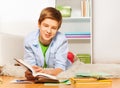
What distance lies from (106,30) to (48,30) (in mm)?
967

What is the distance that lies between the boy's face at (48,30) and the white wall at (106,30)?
0.84 metres

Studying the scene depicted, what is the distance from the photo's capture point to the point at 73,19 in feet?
10.4

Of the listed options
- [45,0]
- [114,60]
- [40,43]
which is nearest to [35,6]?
[45,0]

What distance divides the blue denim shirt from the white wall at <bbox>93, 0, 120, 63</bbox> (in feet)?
2.60

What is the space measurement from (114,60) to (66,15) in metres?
0.75

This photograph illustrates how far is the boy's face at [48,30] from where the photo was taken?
2.52 metres

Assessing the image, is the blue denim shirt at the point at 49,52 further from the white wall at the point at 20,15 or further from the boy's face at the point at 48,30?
the white wall at the point at 20,15

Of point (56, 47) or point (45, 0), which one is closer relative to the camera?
point (56, 47)

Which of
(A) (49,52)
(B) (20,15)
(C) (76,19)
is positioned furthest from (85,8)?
(A) (49,52)

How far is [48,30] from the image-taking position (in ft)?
8.27

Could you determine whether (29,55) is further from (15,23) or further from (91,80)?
(91,80)

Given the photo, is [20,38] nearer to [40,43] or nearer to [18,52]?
[18,52]

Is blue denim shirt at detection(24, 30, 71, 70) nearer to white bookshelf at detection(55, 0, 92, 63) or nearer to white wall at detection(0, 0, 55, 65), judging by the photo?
white bookshelf at detection(55, 0, 92, 63)

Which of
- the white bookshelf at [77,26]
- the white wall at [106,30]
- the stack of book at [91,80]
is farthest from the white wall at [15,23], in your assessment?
the stack of book at [91,80]
